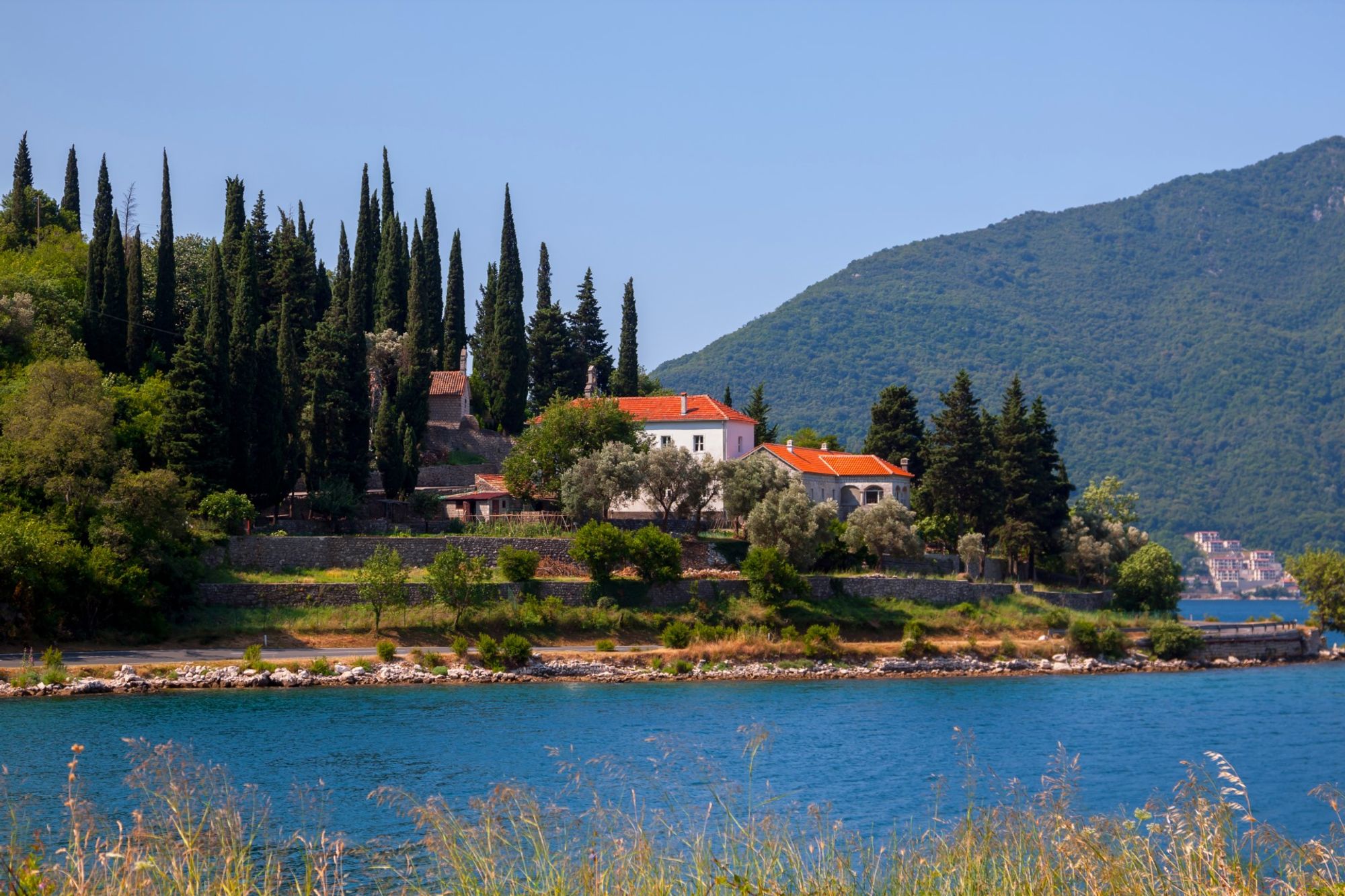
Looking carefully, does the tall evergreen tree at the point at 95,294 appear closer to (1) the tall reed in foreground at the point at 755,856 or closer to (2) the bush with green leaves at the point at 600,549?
(2) the bush with green leaves at the point at 600,549

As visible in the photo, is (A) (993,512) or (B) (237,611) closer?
(B) (237,611)

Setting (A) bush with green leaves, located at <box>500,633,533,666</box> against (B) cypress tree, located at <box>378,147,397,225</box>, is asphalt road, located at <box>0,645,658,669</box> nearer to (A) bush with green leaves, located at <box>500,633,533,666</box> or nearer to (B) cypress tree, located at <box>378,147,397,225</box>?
(A) bush with green leaves, located at <box>500,633,533,666</box>

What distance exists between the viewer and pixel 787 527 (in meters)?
54.8

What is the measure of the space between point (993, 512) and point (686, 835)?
5237 cm

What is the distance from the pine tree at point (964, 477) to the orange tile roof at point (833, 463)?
74.3 inches

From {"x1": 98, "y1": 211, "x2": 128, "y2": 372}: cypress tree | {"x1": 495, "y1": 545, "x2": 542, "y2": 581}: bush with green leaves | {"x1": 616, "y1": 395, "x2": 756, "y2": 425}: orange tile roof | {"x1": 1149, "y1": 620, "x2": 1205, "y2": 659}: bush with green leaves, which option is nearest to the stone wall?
{"x1": 495, "y1": 545, "x2": 542, "y2": 581}: bush with green leaves

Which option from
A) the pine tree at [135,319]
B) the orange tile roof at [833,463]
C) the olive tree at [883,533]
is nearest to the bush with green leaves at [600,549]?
the olive tree at [883,533]

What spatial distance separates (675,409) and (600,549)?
18.3 meters

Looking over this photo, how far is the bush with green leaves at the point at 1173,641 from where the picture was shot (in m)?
57.3

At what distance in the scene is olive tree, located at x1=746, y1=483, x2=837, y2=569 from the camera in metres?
54.8

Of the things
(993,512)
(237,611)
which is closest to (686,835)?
(237,611)

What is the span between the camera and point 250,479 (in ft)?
169

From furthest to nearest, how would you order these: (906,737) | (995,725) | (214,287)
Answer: (214,287) → (995,725) → (906,737)

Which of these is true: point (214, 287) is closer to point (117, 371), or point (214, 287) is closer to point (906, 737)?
point (117, 371)
